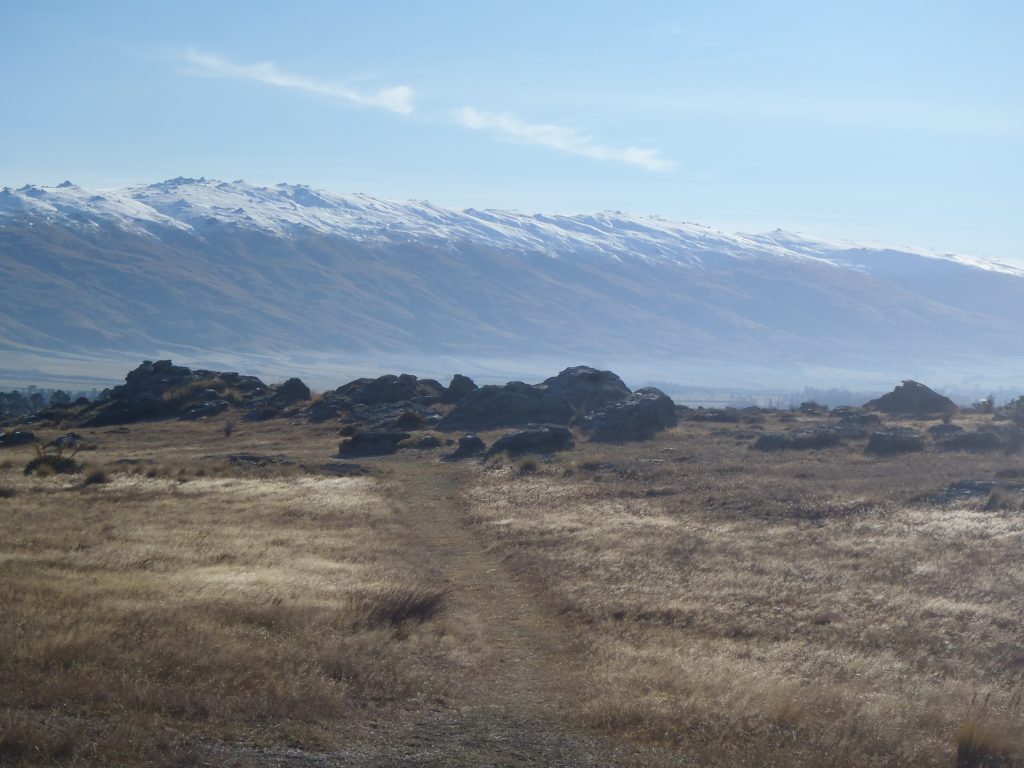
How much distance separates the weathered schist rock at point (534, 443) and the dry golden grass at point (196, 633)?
15958 millimetres

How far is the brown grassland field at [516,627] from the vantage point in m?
8.71

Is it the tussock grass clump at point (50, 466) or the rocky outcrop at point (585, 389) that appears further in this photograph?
the rocky outcrop at point (585, 389)

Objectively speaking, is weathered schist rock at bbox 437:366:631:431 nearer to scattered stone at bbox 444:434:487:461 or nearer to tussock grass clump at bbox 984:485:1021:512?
scattered stone at bbox 444:434:487:461

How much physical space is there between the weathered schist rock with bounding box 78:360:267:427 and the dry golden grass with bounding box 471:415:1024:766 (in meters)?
33.9

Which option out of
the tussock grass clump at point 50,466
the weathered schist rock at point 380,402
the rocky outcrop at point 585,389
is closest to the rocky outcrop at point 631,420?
the rocky outcrop at point 585,389

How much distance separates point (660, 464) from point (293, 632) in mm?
22109

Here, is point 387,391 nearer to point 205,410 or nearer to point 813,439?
point 205,410

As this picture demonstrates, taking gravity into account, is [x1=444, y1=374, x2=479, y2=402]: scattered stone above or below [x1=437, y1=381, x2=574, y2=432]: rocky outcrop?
above

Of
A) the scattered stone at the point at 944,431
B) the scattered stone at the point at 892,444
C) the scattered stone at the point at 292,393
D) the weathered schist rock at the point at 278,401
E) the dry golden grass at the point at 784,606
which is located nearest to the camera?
the dry golden grass at the point at 784,606

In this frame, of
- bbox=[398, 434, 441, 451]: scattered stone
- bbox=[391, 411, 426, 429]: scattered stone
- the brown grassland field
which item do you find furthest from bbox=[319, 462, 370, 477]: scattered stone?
bbox=[391, 411, 426, 429]: scattered stone

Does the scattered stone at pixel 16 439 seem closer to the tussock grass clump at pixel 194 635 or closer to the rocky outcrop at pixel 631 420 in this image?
the rocky outcrop at pixel 631 420

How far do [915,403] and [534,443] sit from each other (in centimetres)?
2547

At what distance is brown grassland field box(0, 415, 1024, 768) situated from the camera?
871 centimetres

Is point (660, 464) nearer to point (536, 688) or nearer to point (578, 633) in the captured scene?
point (578, 633)
